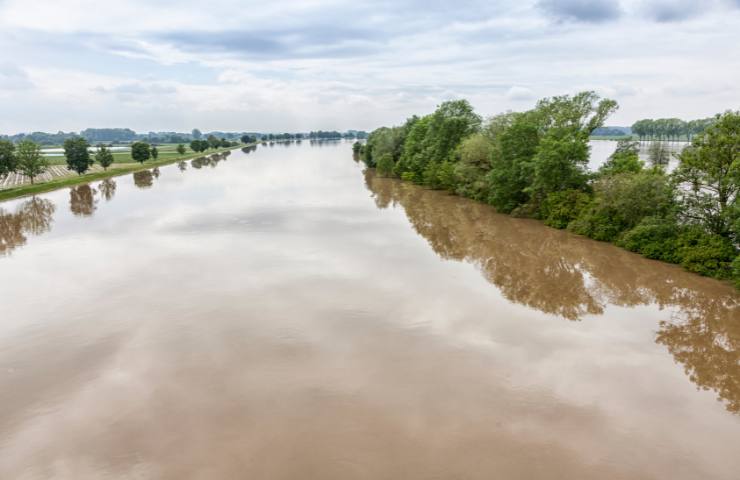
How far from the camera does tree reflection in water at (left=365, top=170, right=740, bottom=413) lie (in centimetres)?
1611

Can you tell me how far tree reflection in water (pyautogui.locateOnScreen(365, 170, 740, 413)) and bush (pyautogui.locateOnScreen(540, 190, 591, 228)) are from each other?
3.78ft

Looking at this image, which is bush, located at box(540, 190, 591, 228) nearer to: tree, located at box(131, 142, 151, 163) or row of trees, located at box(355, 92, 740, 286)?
row of trees, located at box(355, 92, 740, 286)

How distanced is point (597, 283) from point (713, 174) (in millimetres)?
9079

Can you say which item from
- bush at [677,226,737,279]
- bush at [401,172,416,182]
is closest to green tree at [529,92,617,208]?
bush at [677,226,737,279]

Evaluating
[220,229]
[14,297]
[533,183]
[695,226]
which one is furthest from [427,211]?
[14,297]

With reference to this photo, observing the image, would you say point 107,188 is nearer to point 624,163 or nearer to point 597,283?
point 624,163

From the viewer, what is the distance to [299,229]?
114 ft

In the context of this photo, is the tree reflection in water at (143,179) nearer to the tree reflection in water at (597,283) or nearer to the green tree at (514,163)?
the tree reflection in water at (597,283)

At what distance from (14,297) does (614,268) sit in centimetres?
3072

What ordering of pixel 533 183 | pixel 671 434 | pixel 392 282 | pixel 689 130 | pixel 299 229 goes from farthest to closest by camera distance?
pixel 689 130
pixel 533 183
pixel 299 229
pixel 392 282
pixel 671 434

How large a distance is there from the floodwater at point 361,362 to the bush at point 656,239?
35.4 inches

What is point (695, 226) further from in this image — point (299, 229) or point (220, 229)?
point (220, 229)

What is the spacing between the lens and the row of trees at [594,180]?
24.4 meters

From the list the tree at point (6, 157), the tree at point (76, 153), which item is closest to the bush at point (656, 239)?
the tree at point (6, 157)
